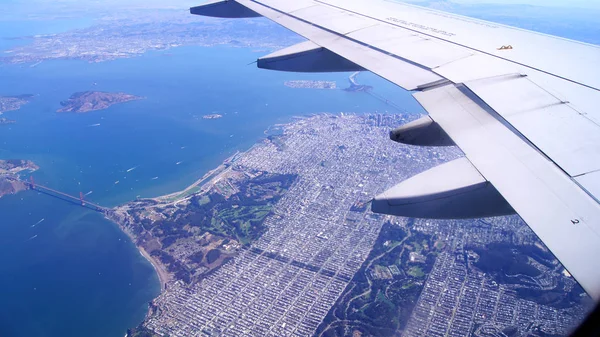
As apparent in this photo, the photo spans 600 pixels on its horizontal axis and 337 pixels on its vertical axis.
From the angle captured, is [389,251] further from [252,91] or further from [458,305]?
[252,91]

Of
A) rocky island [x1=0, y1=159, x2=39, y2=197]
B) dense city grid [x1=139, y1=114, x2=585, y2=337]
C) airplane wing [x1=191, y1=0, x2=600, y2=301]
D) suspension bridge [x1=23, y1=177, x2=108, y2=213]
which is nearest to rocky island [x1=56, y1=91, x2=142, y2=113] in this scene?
rocky island [x1=0, y1=159, x2=39, y2=197]

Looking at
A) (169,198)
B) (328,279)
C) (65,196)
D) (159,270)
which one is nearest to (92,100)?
(65,196)

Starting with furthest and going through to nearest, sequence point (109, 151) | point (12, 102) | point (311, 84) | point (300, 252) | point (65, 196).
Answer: point (311, 84), point (12, 102), point (109, 151), point (65, 196), point (300, 252)

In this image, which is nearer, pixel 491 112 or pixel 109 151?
pixel 491 112

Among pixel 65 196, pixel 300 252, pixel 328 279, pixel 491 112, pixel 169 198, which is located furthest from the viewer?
pixel 65 196

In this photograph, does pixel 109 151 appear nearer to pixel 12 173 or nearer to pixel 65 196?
pixel 12 173

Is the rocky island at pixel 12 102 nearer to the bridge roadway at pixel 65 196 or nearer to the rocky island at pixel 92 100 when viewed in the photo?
the rocky island at pixel 92 100

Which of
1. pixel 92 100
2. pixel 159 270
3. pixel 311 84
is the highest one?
pixel 311 84

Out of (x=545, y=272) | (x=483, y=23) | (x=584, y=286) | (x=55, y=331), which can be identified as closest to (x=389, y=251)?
(x=545, y=272)
